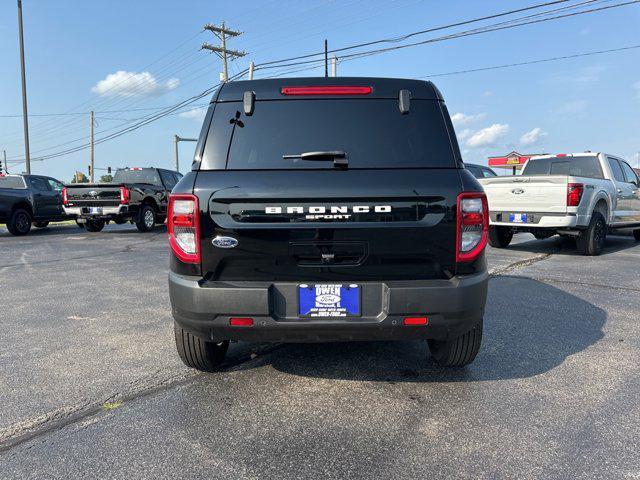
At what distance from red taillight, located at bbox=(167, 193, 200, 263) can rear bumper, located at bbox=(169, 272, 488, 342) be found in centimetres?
16

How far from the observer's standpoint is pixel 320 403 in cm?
289

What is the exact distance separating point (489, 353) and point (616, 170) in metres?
8.22

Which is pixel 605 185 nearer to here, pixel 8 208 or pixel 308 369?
pixel 308 369

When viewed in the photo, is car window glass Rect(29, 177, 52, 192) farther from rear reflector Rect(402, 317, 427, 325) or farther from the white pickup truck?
rear reflector Rect(402, 317, 427, 325)

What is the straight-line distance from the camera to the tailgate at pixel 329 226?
2635mm

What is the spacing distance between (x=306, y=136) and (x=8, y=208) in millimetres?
13140

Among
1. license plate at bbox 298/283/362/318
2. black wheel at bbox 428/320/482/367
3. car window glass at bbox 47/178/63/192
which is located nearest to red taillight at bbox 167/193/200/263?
license plate at bbox 298/283/362/318

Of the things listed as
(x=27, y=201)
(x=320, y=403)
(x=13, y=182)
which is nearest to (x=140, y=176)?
(x=27, y=201)

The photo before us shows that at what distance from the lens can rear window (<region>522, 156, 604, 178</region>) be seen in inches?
376

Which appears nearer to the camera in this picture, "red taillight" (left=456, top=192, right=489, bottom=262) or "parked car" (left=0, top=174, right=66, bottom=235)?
"red taillight" (left=456, top=192, right=489, bottom=262)

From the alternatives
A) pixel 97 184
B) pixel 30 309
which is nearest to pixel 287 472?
pixel 30 309

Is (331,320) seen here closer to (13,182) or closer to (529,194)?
(529,194)

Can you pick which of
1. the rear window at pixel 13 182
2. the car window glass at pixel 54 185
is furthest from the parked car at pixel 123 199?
the rear window at pixel 13 182

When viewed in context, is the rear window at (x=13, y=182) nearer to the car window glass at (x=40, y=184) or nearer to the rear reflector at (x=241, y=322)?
the car window glass at (x=40, y=184)
